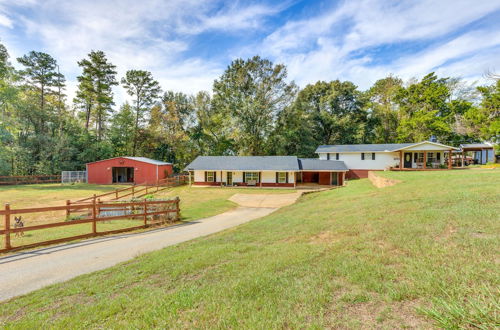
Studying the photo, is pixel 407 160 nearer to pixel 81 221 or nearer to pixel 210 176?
pixel 210 176

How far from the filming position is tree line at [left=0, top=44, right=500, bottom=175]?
108 ft

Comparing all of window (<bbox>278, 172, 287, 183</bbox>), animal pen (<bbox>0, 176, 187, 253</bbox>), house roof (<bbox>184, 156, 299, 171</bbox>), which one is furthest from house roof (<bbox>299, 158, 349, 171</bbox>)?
animal pen (<bbox>0, 176, 187, 253</bbox>)

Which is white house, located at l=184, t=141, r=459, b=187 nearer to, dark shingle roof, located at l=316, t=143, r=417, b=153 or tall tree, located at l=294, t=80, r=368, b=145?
dark shingle roof, located at l=316, t=143, r=417, b=153

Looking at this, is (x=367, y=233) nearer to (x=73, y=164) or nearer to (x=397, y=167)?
(x=397, y=167)

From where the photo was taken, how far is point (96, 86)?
3797 centimetres

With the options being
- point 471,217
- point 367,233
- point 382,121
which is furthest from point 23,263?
point 382,121

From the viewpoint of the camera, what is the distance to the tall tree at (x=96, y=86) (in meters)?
36.9

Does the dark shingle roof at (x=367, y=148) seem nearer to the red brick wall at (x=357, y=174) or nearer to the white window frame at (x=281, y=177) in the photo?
the red brick wall at (x=357, y=174)

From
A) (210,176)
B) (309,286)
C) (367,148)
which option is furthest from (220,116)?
(309,286)

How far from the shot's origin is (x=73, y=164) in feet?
113

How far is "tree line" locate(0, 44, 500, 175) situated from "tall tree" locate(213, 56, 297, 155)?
0.52ft

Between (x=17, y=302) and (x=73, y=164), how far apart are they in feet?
127

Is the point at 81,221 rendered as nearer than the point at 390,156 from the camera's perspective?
Yes

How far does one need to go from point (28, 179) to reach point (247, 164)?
28980 millimetres
